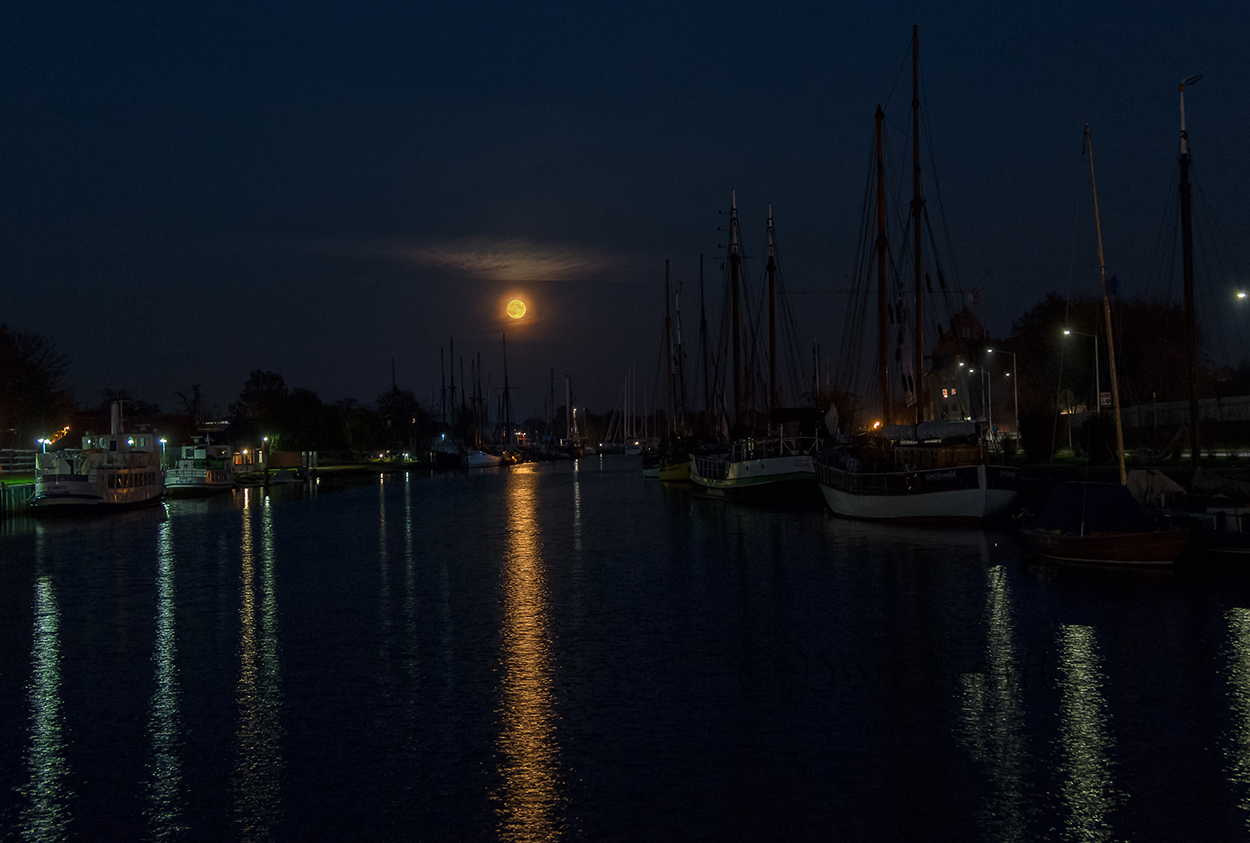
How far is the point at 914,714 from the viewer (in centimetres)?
1335

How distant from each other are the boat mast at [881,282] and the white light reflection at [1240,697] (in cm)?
2734

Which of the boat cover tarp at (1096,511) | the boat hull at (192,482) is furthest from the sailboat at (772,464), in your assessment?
the boat hull at (192,482)

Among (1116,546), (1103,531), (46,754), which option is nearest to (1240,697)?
(1116,546)

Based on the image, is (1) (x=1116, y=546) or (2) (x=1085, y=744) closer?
(2) (x=1085, y=744)

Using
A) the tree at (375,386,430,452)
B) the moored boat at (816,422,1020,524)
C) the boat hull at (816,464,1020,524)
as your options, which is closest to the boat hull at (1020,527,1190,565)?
the boat hull at (816,464,1020,524)

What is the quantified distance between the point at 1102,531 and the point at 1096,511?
60 centimetres

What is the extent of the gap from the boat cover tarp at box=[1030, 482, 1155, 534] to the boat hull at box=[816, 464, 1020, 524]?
33.9 feet

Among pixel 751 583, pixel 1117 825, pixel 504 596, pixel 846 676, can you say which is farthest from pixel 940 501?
pixel 1117 825

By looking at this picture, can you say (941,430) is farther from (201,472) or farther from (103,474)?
(201,472)

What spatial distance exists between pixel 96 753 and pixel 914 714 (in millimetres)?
10097

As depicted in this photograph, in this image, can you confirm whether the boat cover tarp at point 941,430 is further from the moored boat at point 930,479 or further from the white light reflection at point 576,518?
the white light reflection at point 576,518

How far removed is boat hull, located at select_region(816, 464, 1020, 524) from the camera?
3816 cm

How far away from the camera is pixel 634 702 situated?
14.4 m

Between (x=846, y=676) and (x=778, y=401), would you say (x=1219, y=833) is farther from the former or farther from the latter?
(x=778, y=401)
